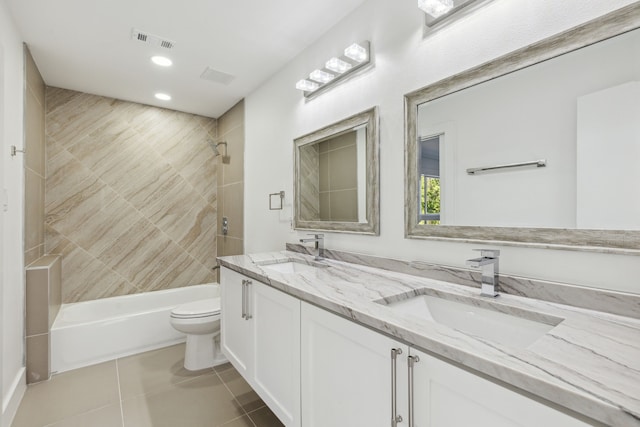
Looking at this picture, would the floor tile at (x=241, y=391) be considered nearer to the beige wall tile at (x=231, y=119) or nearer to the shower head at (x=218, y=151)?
the shower head at (x=218, y=151)

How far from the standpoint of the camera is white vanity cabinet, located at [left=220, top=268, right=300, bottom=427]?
1.31m

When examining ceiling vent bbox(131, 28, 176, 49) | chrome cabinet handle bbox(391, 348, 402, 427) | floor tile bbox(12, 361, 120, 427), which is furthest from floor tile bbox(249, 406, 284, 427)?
ceiling vent bbox(131, 28, 176, 49)

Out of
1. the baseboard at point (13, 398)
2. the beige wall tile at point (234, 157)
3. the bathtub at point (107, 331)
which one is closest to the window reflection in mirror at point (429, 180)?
the beige wall tile at point (234, 157)

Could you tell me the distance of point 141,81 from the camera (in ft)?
9.14

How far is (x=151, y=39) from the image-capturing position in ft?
7.00

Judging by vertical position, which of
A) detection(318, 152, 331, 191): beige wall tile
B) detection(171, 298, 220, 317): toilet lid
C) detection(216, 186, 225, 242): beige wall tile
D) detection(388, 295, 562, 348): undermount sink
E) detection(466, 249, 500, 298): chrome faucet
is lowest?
detection(171, 298, 220, 317): toilet lid

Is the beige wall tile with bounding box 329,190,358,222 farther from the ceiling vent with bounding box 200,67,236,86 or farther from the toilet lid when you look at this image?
the ceiling vent with bounding box 200,67,236,86

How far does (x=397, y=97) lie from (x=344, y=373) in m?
1.30

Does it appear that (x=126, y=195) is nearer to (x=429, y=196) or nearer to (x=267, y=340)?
(x=267, y=340)

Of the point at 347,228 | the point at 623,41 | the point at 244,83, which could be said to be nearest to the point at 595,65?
the point at 623,41

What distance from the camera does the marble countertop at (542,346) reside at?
53 cm

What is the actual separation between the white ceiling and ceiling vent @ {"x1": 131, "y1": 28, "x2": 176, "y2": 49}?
0.11 feet

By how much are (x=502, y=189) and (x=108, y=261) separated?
3.48 m

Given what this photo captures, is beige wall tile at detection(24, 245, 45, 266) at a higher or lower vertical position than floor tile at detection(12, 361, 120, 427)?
higher
